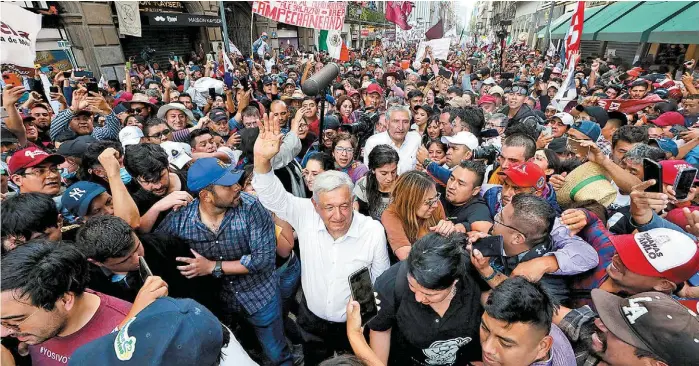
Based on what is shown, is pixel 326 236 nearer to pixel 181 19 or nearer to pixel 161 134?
pixel 161 134

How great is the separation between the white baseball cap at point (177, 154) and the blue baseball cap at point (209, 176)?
1.36 meters

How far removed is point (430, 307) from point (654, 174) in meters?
1.87

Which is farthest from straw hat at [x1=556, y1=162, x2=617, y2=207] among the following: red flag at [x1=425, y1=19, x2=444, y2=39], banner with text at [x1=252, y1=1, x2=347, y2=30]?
red flag at [x1=425, y1=19, x2=444, y2=39]

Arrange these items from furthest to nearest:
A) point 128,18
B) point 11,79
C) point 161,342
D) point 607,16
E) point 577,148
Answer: point 607,16 < point 128,18 < point 11,79 < point 577,148 < point 161,342

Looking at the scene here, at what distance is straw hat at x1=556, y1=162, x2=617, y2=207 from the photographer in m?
2.72

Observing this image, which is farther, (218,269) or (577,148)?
(577,148)

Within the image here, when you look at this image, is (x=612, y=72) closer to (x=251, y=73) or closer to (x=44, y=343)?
(x=251, y=73)

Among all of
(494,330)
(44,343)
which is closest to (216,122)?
(44,343)

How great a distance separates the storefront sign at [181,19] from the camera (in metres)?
13.9

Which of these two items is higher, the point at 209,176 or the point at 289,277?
the point at 209,176

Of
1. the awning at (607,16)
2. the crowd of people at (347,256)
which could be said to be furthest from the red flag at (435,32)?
the crowd of people at (347,256)

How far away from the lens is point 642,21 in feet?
45.5

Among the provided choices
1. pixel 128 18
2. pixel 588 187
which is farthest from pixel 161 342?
pixel 128 18

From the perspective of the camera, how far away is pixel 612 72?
40.8 ft
